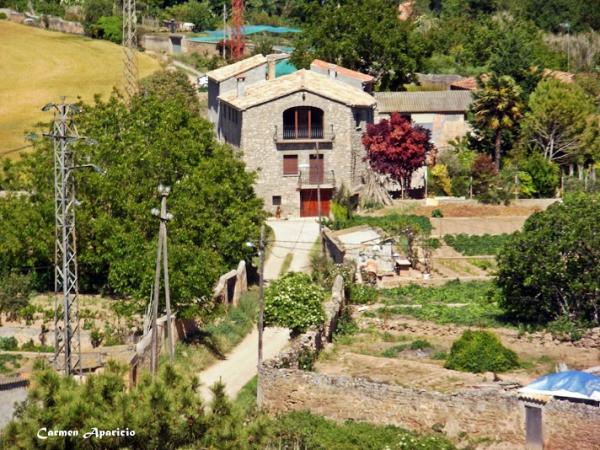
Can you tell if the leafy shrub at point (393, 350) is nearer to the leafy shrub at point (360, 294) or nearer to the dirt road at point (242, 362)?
the dirt road at point (242, 362)

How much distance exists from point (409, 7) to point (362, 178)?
2330 inches

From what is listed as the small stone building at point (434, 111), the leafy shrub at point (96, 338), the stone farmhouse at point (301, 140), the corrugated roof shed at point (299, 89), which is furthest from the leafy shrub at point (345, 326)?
the small stone building at point (434, 111)

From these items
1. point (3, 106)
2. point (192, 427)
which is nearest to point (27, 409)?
point (192, 427)

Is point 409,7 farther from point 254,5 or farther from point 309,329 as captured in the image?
point 309,329

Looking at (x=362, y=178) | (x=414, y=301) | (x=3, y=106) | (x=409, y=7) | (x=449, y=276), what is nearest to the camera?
(x=414, y=301)

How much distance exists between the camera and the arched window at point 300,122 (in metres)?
68.6

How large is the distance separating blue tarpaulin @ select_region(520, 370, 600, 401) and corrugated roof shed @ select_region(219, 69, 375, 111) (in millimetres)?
31428

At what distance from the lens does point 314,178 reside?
68750 mm

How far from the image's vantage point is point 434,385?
41938 millimetres

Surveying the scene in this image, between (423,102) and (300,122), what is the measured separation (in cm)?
1270

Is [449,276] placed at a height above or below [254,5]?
below

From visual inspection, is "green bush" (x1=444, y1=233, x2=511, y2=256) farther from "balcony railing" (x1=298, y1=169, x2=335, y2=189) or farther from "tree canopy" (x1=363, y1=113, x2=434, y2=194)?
"balcony railing" (x1=298, y1=169, x2=335, y2=189)

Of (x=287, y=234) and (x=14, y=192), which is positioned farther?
(x=287, y=234)

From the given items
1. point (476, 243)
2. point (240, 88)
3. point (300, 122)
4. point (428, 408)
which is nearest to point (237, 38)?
point (240, 88)
